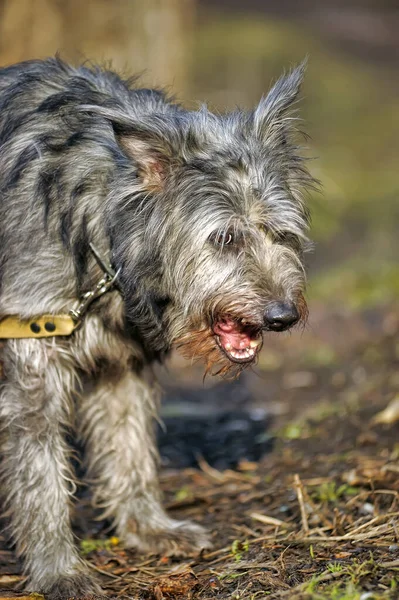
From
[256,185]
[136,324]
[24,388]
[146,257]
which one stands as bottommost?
[24,388]

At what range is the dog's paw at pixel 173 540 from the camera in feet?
16.7

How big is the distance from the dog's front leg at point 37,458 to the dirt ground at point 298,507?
0.66 ft

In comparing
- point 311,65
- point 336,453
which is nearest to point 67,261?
point 336,453

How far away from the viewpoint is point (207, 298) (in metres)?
4.36

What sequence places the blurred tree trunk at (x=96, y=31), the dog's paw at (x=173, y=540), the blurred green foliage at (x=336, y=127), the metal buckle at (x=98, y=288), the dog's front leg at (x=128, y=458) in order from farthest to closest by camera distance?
1. the blurred green foliage at (x=336, y=127)
2. the blurred tree trunk at (x=96, y=31)
3. the dog's front leg at (x=128, y=458)
4. the dog's paw at (x=173, y=540)
5. the metal buckle at (x=98, y=288)

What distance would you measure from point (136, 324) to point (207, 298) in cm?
43

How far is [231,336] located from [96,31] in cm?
652

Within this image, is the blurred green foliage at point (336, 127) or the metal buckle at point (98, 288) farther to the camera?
the blurred green foliage at point (336, 127)

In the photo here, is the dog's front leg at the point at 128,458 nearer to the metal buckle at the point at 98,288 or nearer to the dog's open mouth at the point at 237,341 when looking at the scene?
the metal buckle at the point at 98,288

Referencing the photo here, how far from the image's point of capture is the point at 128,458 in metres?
5.39

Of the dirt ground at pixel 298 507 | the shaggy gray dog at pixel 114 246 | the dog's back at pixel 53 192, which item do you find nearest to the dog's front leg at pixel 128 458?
the dirt ground at pixel 298 507

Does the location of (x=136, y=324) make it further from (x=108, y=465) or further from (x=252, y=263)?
(x=108, y=465)

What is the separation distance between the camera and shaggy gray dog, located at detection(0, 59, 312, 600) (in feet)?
14.1

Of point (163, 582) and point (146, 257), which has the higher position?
point (146, 257)
